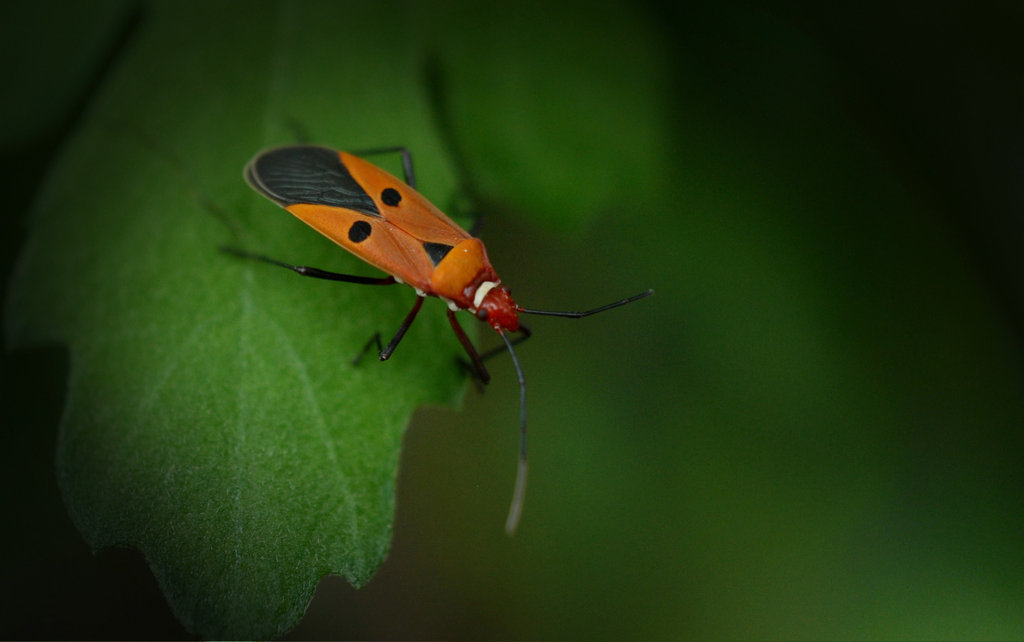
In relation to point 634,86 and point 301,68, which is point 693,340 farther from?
point 301,68

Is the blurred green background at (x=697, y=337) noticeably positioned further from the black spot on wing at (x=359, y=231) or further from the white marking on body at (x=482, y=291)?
the black spot on wing at (x=359, y=231)

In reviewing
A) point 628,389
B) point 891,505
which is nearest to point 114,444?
point 628,389

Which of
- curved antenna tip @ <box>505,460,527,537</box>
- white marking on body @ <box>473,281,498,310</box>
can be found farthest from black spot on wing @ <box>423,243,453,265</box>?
curved antenna tip @ <box>505,460,527,537</box>

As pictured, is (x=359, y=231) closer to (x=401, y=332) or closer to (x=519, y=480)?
(x=401, y=332)

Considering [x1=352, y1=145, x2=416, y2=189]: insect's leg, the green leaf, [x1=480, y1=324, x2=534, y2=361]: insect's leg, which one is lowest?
[x1=480, y1=324, x2=534, y2=361]: insect's leg

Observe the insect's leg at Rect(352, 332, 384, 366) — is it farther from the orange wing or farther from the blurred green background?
the blurred green background

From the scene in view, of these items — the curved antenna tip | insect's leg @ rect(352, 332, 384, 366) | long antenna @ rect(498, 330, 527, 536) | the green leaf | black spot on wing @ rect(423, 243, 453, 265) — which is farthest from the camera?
the curved antenna tip

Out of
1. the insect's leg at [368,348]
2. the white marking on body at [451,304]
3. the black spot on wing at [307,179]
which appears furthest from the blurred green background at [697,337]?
the insect's leg at [368,348]
